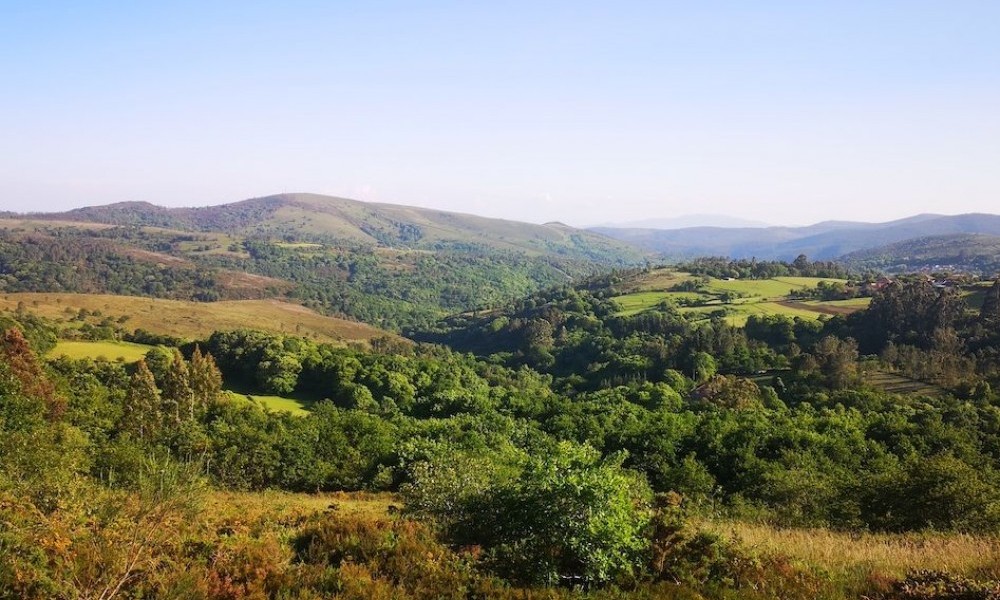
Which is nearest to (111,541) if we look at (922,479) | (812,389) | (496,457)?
(496,457)

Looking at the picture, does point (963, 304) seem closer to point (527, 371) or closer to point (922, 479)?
point (527, 371)

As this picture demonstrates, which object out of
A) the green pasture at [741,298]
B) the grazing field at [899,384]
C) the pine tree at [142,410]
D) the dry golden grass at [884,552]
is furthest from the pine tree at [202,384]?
the green pasture at [741,298]

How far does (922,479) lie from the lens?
20812 millimetres

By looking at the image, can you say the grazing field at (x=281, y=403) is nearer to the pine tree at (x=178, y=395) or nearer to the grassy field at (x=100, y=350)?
the pine tree at (x=178, y=395)

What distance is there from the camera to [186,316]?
452ft

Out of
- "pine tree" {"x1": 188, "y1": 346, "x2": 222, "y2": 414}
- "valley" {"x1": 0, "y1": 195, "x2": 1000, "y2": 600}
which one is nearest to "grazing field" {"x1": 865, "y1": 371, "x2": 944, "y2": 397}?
"valley" {"x1": 0, "y1": 195, "x2": 1000, "y2": 600}

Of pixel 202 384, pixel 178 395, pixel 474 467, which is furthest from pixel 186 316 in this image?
pixel 474 467

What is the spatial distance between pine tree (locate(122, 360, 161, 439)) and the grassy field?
39.5 m

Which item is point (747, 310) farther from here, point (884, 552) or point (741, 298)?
point (884, 552)

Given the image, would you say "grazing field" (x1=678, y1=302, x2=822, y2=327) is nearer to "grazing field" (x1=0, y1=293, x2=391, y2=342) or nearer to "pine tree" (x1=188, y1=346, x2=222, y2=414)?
"grazing field" (x1=0, y1=293, x2=391, y2=342)

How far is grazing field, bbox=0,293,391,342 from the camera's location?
121m

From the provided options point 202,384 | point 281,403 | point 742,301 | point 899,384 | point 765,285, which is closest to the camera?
point 202,384

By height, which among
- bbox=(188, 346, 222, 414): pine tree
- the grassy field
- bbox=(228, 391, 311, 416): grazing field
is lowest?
bbox=(228, 391, 311, 416): grazing field

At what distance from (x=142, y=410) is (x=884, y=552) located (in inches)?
1724
